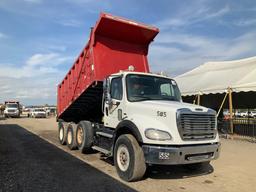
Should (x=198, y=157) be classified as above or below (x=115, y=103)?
below

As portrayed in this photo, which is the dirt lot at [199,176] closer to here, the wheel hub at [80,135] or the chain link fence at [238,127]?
the wheel hub at [80,135]

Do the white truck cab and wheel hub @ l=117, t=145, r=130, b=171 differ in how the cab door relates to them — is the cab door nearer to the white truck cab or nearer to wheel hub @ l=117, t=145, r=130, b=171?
the white truck cab

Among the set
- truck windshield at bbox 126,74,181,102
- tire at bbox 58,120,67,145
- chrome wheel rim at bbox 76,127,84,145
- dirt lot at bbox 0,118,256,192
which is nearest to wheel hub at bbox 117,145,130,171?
dirt lot at bbox 0,118,256,192

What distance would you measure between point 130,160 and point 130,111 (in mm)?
1275

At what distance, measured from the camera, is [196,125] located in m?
8.08

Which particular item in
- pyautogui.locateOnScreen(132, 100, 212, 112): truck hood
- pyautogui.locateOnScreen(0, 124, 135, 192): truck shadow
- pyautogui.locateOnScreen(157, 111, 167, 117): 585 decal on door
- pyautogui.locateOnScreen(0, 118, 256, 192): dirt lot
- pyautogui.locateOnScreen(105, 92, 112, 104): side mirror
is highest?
pyautogui.locateOnScreen(105, 92, 112, 104): side mirror

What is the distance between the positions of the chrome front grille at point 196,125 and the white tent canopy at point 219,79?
9227 millimetres

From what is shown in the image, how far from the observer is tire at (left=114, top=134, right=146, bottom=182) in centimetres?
793

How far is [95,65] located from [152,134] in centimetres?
399

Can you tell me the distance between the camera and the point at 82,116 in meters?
13.4

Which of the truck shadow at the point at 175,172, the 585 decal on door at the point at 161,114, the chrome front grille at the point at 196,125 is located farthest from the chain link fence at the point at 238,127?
the 585 decal on door at the point at 161,114

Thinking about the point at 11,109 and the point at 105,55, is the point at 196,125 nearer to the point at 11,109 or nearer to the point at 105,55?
the point at 105,55

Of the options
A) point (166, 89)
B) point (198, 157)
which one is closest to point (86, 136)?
point (166, 89)

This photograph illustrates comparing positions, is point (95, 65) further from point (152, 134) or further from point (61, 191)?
point (61, 191)
